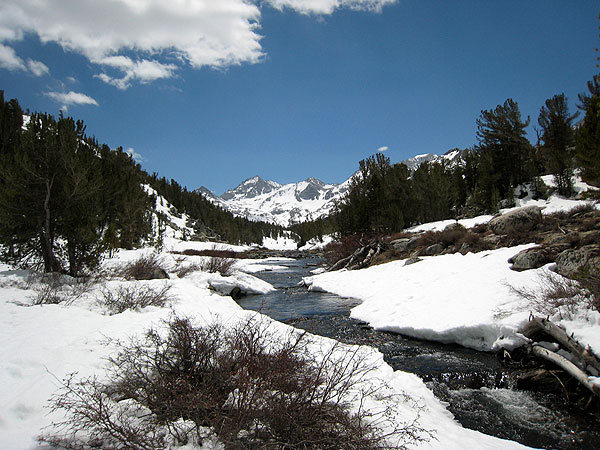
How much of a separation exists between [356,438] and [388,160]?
4631cm

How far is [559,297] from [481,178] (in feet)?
113

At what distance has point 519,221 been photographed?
16.7 metres

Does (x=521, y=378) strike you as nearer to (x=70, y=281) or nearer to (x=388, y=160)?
(x=70, y=281)

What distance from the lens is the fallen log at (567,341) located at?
5.17 meters

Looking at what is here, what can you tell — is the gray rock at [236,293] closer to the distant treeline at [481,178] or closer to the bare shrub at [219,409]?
the bare shrub at [219,409]

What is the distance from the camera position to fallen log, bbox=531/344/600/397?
191 inches

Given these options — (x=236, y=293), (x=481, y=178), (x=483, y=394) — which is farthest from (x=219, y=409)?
(x=481, y=178)

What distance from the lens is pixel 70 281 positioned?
1036 cm

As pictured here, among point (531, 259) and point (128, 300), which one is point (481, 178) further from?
point (128, 300)

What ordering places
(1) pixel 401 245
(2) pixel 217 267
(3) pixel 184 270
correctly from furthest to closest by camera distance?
(1) pixel 401 245 < (2) pixel 217 267 < (3) pixel 184 270

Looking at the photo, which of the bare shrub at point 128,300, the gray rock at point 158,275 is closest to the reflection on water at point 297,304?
the bare shrub at point 128,300

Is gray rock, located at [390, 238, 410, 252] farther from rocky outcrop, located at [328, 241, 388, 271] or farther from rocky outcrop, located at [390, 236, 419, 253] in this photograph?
rocky outcrop, located at [328, 241, 388, 271]

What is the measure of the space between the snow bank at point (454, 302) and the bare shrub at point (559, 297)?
36cm

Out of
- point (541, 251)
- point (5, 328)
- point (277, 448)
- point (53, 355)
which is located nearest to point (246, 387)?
point (277, 448)
